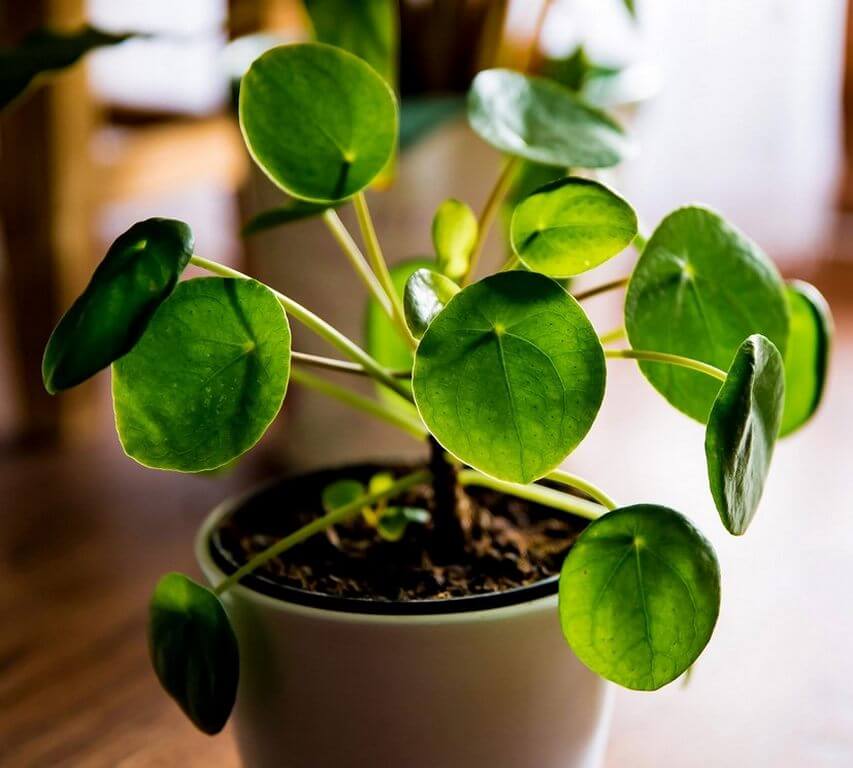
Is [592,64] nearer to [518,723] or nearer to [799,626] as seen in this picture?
[799,626]

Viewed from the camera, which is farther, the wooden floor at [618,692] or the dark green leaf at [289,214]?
the wooden floor at [618,692]

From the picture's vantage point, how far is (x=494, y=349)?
43 centimetres

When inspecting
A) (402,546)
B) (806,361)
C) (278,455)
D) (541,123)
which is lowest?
(278,455)

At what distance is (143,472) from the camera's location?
3.97ft

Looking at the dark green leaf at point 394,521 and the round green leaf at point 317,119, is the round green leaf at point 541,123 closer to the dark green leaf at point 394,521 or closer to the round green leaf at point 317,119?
the round green leaf at point 317,119

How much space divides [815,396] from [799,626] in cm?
33

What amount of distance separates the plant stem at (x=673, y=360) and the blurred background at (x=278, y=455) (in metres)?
0.25

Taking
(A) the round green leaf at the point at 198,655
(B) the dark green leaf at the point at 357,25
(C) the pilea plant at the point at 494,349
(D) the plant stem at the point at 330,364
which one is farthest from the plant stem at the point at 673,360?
(B) the dark green leaf at the point at 357,25

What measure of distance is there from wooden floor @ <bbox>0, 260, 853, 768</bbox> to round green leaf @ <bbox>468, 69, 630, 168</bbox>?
387 millimetres

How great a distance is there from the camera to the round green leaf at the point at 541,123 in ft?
1.66

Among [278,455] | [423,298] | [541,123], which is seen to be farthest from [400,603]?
[278,455]

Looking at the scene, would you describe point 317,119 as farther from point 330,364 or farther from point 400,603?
point 400,603

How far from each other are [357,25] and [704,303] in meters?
0.38

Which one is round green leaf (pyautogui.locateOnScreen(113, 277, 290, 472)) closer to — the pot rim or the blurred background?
the pot rim
